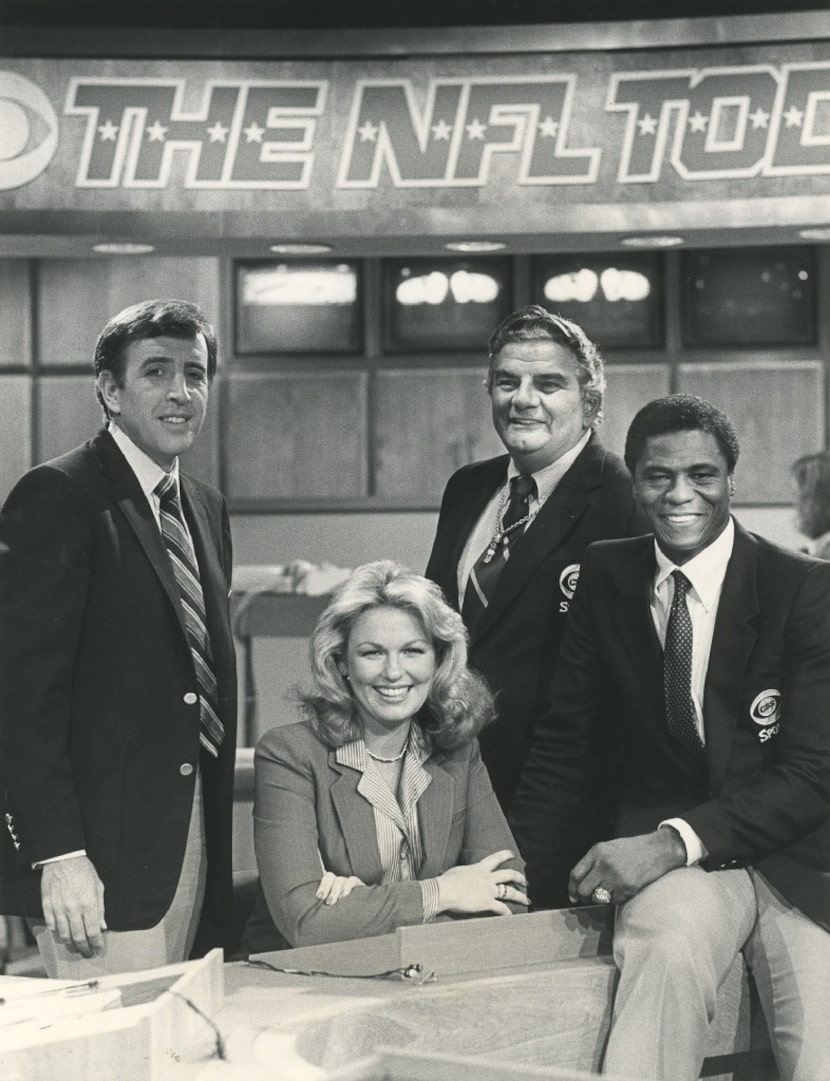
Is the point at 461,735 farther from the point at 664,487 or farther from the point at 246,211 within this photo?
the point at 246,211

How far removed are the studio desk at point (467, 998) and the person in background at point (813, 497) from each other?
2.62 metres

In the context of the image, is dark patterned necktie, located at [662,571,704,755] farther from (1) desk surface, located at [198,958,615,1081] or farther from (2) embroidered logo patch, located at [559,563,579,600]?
(1) desk surface, located at [198,958,615,1081]

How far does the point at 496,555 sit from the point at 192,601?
61 centimetres

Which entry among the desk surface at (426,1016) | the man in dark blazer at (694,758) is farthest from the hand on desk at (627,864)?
the desk surface at (426,1016)

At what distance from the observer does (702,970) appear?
6.82 feet

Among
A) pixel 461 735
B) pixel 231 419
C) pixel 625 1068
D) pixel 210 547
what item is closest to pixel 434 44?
pixel 210 547

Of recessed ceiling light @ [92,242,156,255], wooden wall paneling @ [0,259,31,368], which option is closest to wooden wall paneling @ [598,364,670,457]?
wooden wall paneling @ [0,259,31,368]

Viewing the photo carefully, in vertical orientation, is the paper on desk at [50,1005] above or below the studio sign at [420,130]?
below

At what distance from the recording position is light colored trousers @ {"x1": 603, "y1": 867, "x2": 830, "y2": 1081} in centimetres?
204

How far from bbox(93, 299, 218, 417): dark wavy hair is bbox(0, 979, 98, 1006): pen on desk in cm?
103

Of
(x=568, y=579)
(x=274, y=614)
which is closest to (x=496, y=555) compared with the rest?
(x=568, y=579)

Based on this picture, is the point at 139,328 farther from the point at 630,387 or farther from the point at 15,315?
the point at 15,315

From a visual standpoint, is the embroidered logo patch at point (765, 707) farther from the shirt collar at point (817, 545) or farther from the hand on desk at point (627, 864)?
the shirt collar at point (817, 545)

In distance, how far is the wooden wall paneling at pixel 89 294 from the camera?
18.7 ft
